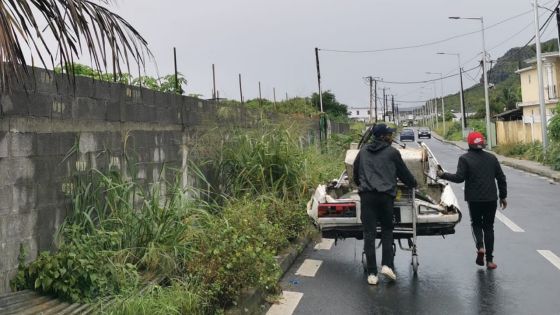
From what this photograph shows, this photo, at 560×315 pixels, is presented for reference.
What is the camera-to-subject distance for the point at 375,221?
5.93 meters

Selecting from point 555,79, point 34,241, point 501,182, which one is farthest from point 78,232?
point 555,79

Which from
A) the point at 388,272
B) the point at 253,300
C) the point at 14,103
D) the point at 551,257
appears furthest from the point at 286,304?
the point at 551,257

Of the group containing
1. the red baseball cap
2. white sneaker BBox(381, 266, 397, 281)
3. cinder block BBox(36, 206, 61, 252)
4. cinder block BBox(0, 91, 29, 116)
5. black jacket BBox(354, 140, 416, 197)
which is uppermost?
cinder block BBox(0, 91, 29, 116)

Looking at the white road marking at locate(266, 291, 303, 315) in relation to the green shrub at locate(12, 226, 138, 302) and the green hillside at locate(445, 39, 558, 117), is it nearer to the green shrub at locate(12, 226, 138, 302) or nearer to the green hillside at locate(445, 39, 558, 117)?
the green shrub at locate(12, 226, 138, 302)

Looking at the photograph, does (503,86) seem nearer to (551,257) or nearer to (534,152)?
(534,152)

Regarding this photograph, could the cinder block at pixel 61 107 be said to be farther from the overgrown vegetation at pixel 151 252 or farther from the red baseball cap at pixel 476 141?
the red baseball cap at pixel 476 141

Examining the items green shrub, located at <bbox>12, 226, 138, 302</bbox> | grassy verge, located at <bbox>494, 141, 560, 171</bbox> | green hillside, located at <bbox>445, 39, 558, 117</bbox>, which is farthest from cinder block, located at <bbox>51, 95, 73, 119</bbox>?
green hillside, located at <bbox>445, 39, 558, 117</bbox>

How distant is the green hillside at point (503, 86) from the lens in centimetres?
5725

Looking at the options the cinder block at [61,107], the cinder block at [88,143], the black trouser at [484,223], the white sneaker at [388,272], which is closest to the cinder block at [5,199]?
the cinder block at [61,107]

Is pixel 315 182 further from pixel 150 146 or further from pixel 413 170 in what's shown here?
pixel 150 146

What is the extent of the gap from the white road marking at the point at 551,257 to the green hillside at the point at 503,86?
93.9 feet

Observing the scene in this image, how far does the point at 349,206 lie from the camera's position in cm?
634

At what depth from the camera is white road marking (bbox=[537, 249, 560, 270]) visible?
6675mm

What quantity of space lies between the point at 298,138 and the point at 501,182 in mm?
4022
